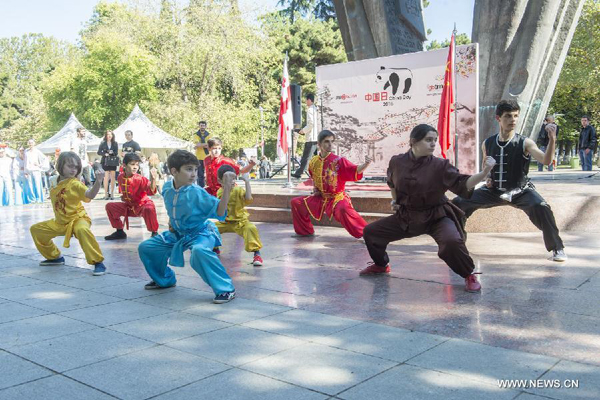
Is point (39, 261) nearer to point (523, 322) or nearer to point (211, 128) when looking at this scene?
point (523, 322)

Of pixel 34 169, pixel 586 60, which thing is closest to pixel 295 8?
pixel 586 60

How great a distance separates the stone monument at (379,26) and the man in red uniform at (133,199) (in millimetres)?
6310

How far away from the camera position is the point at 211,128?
31094mm

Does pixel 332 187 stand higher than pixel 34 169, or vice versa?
pixel 34 169

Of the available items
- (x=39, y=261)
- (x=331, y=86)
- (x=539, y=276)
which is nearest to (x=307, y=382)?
(x=539, y=276)

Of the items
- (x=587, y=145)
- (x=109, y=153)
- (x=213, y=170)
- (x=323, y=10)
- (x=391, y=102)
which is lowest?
(x=213, y=170)

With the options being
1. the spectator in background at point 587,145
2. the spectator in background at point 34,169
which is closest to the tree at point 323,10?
the spectator in background at point 587,145

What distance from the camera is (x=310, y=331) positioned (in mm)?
3770

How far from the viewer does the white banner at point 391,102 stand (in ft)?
29.8

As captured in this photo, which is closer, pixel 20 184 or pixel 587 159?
pixel 587 159

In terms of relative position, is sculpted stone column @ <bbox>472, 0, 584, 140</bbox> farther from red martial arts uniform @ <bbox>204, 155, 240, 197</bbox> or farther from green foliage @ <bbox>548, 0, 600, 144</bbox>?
green foliage @ <bbox>548, 0, 600, 144</bbox>

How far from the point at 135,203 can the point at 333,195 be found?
2.87 m

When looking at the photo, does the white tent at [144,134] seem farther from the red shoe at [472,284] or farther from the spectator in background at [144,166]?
the red shoe at [472,284]

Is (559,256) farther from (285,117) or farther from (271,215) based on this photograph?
(285,117)
